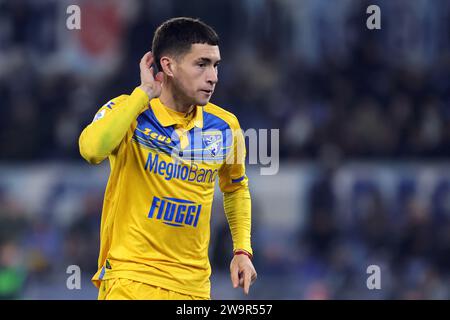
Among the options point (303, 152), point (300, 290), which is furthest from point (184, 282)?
point (303, 152)

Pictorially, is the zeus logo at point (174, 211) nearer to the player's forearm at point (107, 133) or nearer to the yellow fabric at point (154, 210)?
the yellow fabric at point (154, 210)

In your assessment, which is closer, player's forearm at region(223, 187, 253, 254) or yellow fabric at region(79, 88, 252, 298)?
yellow fabric at region(79, 88, 252, 298)

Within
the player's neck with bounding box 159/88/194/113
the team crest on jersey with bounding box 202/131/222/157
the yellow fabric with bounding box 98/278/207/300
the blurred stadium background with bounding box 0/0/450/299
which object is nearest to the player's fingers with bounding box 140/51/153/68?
the player's neck with bounding box 159/88/194/113

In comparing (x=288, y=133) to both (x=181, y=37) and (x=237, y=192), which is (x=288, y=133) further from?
(x=181, y=37)

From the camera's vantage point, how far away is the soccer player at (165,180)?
5562 mm

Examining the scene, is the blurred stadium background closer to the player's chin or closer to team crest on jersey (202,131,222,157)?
team crest on jersey (202,131,222,157)

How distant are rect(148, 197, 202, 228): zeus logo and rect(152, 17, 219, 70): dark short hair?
33.8 inches

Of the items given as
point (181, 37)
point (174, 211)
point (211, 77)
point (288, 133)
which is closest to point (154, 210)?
Result: point (174, 211)

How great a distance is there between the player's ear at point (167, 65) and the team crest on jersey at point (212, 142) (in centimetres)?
42

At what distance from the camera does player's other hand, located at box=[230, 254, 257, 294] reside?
5699 millimetres

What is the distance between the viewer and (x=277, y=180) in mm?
12664

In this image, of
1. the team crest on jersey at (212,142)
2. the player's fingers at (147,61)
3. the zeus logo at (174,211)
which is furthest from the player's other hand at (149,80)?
the zeus logo at (174,211)

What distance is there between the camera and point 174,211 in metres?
5.64

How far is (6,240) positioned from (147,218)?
696 centimetres
